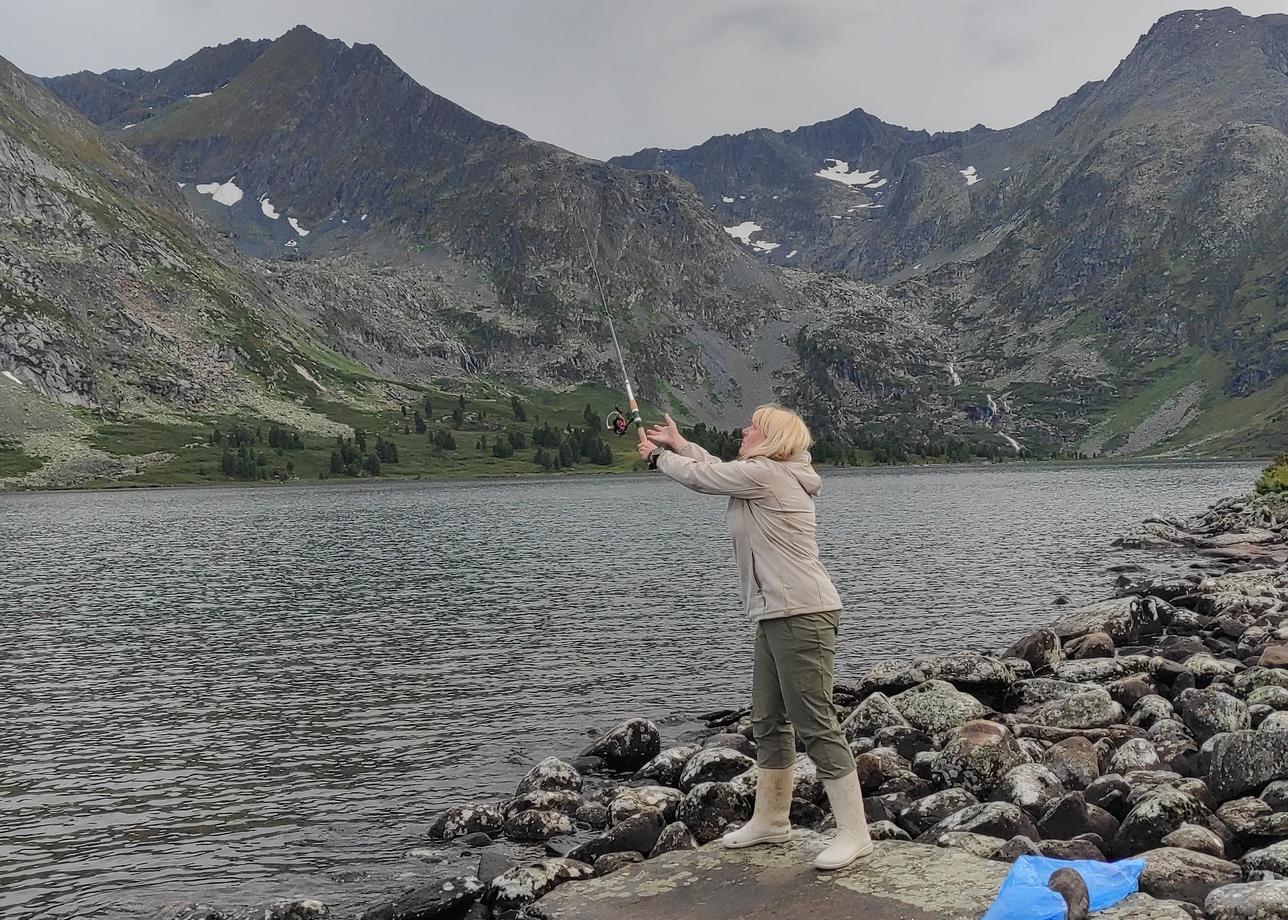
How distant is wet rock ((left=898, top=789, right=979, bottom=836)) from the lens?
14148mm

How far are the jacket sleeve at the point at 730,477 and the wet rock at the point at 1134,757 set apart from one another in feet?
30.1

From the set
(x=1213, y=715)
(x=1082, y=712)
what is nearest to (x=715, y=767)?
(x=1082, y=712)

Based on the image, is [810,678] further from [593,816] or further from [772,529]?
[593,816]

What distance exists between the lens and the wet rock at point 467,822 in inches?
666

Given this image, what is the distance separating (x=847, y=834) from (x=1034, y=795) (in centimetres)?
513

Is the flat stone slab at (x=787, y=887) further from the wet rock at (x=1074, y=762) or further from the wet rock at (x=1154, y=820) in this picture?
the wet rock at (x=1074, y=762)

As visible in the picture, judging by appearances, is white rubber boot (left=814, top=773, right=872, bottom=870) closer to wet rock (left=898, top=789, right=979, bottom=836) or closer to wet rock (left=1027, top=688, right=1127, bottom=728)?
wet rock (left=898, top=789, right=979, bottom=836)

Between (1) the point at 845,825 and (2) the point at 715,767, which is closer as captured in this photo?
(1) the point at 845,825

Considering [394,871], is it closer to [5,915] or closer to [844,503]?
[5,915]

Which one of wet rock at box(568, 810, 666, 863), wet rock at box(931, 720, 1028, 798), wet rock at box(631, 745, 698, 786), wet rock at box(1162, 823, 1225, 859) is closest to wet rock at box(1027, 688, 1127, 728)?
wet rock at box(931, 720, 1028, 798)

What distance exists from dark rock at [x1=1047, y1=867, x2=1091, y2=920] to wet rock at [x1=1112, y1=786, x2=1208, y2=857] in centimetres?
314

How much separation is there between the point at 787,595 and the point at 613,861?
17.7 ft

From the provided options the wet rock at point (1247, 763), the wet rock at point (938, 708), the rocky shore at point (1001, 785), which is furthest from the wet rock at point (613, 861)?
the wet rock at point (1247, 763)

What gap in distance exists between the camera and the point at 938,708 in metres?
20.1
